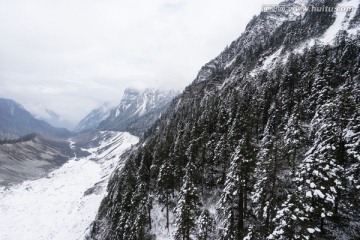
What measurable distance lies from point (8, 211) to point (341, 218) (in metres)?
119

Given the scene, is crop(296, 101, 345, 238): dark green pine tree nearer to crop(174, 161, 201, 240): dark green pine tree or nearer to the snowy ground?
crop(174, 161, 201, 240): dark green pine tree

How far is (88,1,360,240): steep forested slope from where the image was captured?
21172mm

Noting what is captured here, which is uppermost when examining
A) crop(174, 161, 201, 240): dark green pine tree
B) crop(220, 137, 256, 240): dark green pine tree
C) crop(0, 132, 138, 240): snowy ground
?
crop(220, 137, 256, 240): dark green pine tree

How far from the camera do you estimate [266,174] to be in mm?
27953

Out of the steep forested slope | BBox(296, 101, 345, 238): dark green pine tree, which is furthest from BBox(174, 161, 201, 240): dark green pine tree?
BBox(296, 101, 345, 238): dark green pine tree

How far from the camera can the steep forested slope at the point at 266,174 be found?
21.2m

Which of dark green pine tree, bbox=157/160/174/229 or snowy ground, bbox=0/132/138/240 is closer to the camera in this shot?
dark green pine tree, bbox=157/160/174/229

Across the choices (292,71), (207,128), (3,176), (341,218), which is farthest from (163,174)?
(3,176)

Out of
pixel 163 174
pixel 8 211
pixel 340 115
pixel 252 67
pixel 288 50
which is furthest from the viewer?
pixel 252 67

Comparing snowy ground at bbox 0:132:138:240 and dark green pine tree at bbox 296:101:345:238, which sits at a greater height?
dark green pine tree at bbox 296:101:345:238

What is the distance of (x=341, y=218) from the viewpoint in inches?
1001

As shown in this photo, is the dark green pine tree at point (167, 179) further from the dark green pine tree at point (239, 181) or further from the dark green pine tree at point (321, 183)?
the dark green pine tree at point (321, 183)

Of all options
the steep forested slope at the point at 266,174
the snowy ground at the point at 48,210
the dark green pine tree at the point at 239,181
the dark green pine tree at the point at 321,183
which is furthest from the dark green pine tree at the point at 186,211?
the snowy ground at the point at 48,210

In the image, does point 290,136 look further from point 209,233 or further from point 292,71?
point 292,71
